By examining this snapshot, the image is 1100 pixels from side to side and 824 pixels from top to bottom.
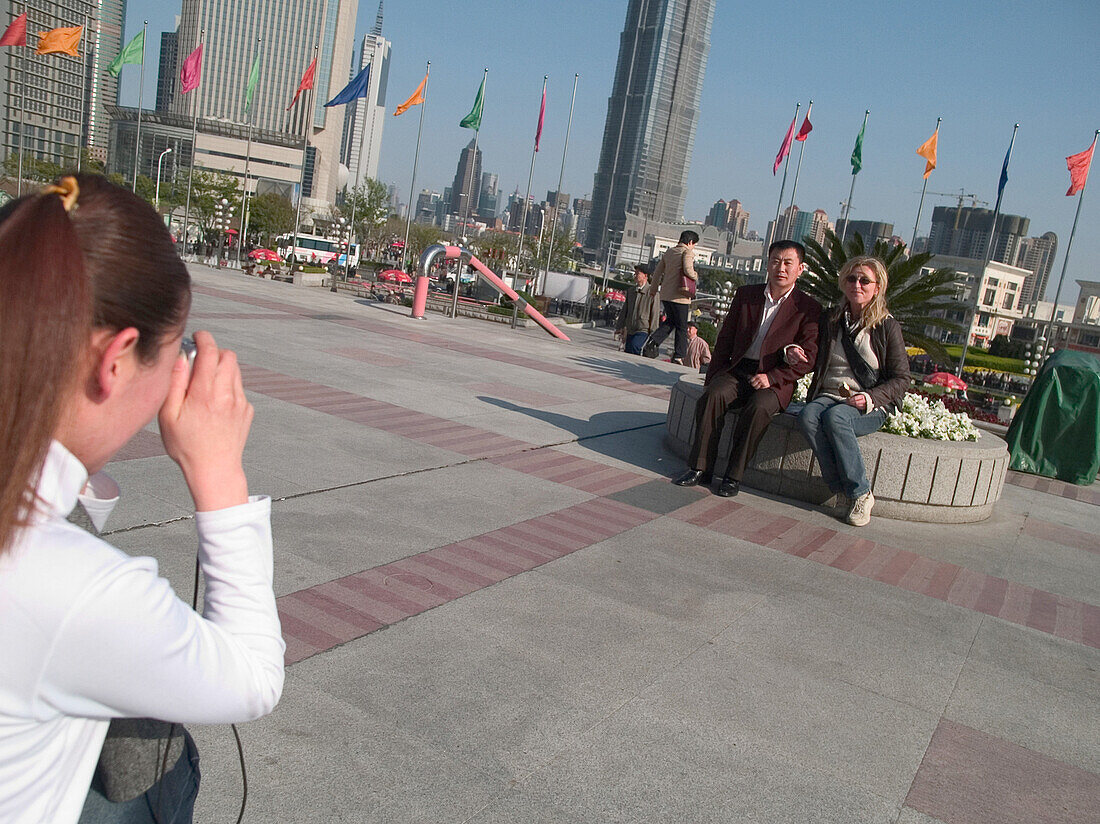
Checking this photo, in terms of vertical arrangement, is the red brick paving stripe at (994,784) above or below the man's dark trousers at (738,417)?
below

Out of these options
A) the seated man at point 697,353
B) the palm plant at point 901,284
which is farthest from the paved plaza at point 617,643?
the seated man at point 697,353

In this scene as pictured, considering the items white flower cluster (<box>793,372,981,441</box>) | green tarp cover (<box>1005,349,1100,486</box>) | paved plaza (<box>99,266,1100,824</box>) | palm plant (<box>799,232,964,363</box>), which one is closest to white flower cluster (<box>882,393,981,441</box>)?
white flower cluster (<box>793,372,981,441</box>)

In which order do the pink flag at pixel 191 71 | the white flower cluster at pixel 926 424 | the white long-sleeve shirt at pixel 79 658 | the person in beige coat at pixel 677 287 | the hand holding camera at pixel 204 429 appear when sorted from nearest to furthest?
the white long-sleeve shirt at pixel 79 658 → the hand holding camera at pixel 204 429 → the white flower cluster at pixel 926 424 → the person in beige coat at pixel 677 287 → the pink flag at pixel 191 71

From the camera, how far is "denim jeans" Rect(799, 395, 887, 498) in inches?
227

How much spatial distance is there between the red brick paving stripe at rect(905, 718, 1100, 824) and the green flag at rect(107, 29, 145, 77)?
34.9m

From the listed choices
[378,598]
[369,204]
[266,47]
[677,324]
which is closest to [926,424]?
[378,598]

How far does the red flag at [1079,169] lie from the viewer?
92.5 feet

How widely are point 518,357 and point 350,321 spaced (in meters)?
2.99

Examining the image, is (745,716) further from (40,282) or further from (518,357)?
(518,357)

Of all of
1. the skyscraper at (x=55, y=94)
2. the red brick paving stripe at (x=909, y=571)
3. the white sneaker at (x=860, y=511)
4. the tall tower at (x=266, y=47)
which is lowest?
the red brick paving stripe at (x=909, y=571)

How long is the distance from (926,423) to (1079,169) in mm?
27448

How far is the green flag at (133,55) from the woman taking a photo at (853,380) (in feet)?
105

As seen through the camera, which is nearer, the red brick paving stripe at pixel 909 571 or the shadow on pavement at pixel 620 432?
the red brick paving stripe at pixel 909 571

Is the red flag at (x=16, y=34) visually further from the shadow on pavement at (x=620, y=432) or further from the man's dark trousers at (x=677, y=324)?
the shadow on pavement at (x=620, y=432)
